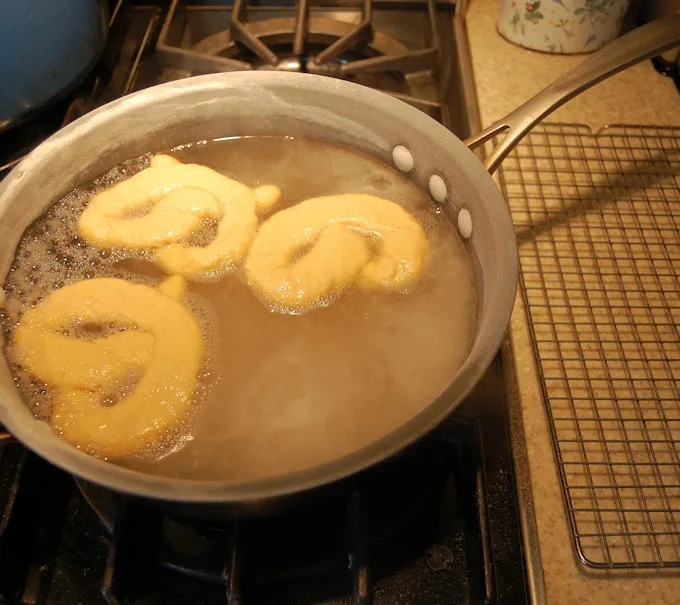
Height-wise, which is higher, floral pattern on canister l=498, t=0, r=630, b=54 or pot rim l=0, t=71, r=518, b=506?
pot rim l=0, t=71, r=518, b=506

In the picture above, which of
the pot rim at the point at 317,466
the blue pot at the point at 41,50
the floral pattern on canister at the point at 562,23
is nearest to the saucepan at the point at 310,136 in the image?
the pot rim at the point at 317,466

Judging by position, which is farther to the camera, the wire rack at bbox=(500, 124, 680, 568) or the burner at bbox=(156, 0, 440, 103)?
the burner at bbox=(156, 0, 440, 103)

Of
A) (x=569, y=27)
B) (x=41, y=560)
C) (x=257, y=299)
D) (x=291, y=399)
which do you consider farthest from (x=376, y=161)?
(x=41, y=560)

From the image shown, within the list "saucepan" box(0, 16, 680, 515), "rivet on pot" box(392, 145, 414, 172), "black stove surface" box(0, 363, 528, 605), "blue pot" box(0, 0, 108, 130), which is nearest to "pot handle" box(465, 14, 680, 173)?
"saucepan" box(0, 16, 680, 515)

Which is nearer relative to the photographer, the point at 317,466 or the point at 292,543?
the point at 317,466

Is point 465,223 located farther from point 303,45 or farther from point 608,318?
point 303,45

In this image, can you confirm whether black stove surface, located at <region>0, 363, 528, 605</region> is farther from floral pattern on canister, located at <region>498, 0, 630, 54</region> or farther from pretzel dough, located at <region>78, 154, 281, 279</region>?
floral pattern on canister, located at <region>498, 0, 630, 54</region>

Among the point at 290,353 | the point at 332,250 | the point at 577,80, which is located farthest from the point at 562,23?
the point at 290,353

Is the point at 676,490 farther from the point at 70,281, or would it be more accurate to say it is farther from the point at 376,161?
the point at 70,281
